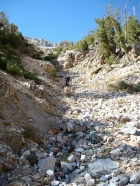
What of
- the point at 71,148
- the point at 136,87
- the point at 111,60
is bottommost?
the point at 71,148

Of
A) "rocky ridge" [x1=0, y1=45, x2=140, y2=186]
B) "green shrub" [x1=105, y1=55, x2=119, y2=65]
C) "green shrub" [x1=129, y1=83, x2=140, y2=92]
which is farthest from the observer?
"green shrub" [x1=105, y1=55, x2=119, y2=65]

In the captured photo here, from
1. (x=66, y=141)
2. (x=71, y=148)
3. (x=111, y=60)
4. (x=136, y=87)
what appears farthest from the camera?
(x=111, y=60)


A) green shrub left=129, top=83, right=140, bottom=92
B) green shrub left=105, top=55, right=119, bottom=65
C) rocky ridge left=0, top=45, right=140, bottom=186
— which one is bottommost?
rocky ridge left=0, top=45, right=140, bottom=186

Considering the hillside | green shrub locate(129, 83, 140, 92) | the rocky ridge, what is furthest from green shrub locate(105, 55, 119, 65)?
the rocky ridge

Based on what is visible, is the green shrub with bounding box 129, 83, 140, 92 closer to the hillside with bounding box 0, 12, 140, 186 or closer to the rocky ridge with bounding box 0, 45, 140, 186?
the hillside with bounding box 0, 12, 140, 186

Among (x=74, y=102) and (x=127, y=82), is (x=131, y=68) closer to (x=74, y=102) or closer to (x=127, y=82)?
(x=127, y=82)

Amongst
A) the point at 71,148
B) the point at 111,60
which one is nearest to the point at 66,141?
the point at 71,148

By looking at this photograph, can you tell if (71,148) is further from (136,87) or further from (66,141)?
(136,87)

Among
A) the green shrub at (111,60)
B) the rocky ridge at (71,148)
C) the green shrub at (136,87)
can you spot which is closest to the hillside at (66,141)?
the rocky ridge at (71,148)

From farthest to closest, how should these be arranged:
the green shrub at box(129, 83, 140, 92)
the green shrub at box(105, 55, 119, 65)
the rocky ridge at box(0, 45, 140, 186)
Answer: the green shrub at box(105, 55, 119, 65) < the green shrub at box(129, 83, 140, 92) < the rocky ridge at box(0, 45, 140, 186)

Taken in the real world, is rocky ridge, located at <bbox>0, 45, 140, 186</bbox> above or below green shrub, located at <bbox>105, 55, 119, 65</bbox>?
below

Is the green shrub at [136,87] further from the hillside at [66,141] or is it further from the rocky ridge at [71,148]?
the rocky ridge at [71,148]

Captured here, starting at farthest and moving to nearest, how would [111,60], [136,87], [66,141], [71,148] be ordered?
[111,60], [136,87], [66,141], [71,148]

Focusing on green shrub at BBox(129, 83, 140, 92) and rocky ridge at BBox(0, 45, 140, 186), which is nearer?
rocky ridge at BBox(0, 45, 140, 186)
